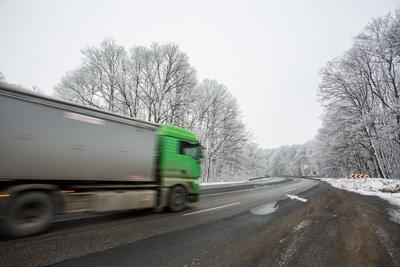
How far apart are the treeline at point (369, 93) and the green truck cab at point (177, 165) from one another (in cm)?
1905

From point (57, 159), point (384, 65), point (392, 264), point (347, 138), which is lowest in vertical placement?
point (392, 264)

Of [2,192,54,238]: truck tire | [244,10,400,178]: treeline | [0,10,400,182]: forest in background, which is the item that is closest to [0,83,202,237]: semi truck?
[2,192,54,238]: truck tire

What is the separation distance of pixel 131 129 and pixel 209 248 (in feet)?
14.1

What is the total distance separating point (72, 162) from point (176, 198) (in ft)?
12.8

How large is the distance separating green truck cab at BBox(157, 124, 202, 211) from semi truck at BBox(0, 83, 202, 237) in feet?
0.13

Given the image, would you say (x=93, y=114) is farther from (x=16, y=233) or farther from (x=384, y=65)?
(x=384, y=65)

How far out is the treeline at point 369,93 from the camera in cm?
1658

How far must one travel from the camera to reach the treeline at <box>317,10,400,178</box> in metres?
16.6

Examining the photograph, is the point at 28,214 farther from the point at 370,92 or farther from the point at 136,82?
the point at 370,92

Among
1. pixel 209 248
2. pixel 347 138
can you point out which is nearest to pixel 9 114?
pixel 209 248

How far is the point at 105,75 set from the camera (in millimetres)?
20953

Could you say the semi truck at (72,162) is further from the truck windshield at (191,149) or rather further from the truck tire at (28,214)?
the truck windshield at (191,149)

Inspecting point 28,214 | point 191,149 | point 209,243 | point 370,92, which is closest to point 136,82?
point 191,149

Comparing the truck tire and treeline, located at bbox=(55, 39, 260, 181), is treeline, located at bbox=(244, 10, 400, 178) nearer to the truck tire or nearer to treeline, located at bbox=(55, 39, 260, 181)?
treeline, located at bbox=(55, 39, 260, 181)
